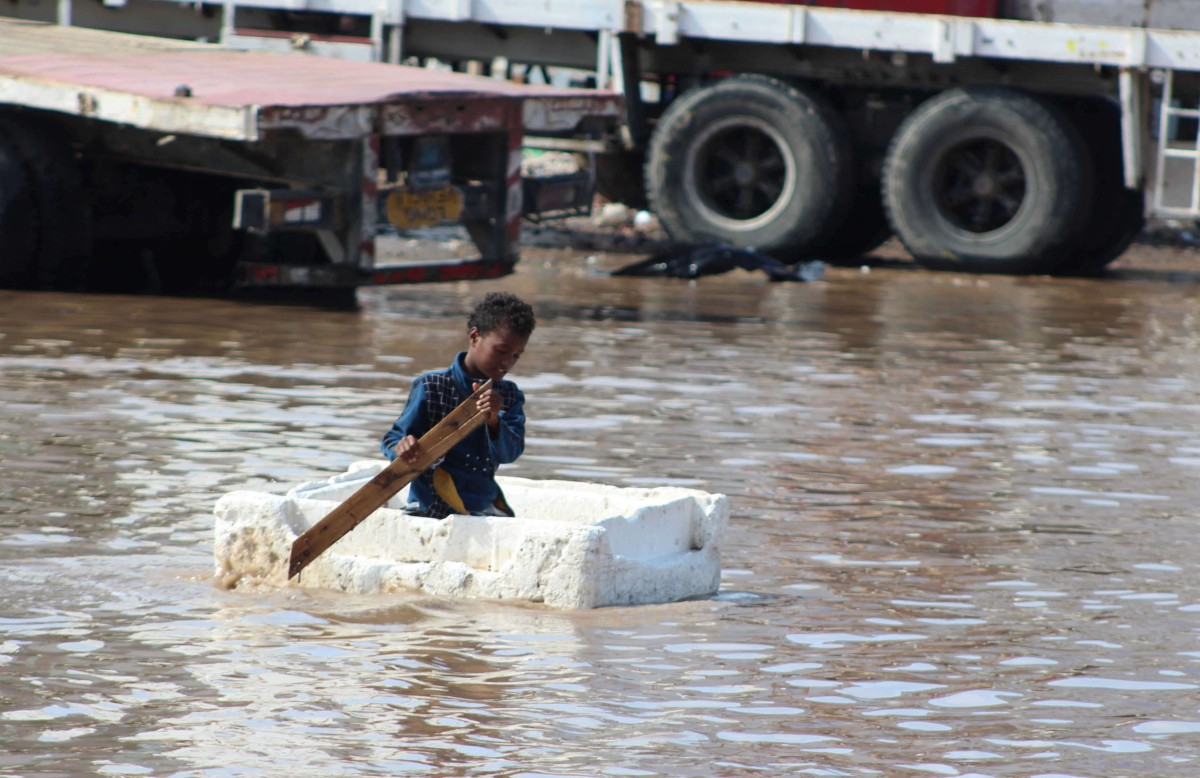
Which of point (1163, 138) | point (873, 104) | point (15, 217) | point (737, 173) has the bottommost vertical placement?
point (15, 217)

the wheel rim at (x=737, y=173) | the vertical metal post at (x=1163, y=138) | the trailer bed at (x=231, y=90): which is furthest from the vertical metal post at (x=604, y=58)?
the vertical metal post at (x=1163, y=138)

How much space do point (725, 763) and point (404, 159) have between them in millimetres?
8141

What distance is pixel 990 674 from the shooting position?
484cm

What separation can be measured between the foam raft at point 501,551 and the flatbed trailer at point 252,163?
17.2 feet

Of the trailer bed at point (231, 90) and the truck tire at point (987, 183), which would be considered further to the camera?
the truck tire at point (987, 183)

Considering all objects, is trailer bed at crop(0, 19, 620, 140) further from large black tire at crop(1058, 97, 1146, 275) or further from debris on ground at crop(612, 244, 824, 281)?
large black tire at crop(1058, 97, 1146, 275)

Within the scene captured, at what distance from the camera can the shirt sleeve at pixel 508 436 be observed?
18.0 ft

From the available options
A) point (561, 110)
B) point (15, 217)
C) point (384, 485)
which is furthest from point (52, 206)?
point (384, 485)

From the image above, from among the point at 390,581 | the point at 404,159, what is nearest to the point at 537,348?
the point at 404,159

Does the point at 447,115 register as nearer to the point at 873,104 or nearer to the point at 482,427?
the point at 873,104

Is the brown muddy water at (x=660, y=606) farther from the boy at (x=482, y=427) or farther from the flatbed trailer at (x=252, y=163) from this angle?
the flatbed trailer at (x=252, y=163)

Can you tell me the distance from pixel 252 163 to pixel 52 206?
1304 mm

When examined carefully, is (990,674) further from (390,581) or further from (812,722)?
(390,581)

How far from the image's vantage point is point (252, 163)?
38.2ft
